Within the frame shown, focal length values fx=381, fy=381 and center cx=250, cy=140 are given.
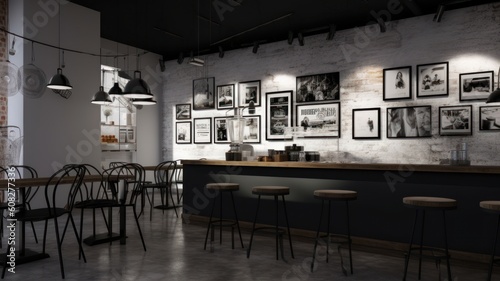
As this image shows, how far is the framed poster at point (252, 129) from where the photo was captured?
335 inches

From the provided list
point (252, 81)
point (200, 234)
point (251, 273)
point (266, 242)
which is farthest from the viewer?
point (252, 81)

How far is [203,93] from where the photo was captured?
9453 mm

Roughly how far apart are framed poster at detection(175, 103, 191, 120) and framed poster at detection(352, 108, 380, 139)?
171 inches

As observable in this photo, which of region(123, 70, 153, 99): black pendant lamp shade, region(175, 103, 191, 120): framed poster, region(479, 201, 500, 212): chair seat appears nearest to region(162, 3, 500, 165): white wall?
region(175, 103, 191, 120): framed poster

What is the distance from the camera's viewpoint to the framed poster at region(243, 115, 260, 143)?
27.9 feet

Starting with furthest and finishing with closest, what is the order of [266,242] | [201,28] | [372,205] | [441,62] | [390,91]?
[201,28] → [390,91] → [441,62] → [266,242] → [372,205]

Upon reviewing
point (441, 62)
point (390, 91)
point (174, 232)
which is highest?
point (441, 62)

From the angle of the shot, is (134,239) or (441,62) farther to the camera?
(441,62)

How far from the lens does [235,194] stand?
541 cm

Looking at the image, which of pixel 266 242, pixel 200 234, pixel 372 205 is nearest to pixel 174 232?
pixel 200 234

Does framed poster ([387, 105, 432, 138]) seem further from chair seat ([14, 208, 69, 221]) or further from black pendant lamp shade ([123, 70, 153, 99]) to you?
chair seat ([14, 208, 69, 221])

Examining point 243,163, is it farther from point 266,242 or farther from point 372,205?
point 372,205

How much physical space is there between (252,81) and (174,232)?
4368 millimetres

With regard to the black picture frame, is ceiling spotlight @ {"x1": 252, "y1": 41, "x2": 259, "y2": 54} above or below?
above
